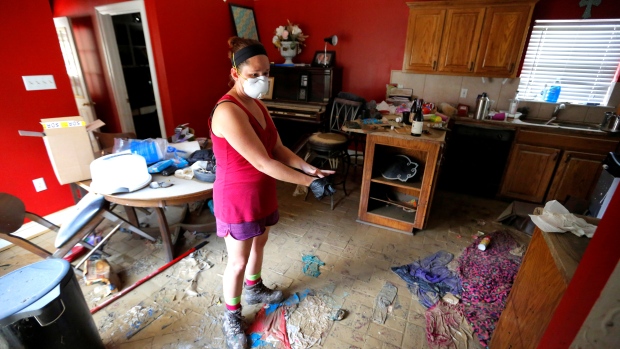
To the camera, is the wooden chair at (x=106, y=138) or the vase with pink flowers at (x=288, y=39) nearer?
the wooden chair at (x=106, y=138)

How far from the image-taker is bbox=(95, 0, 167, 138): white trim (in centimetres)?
321

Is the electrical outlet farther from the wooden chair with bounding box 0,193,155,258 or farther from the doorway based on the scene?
the doorway

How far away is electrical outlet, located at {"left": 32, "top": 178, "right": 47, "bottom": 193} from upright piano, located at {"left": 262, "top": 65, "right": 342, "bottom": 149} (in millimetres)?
2452

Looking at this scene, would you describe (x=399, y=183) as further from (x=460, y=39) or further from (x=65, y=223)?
(x=65, y=223)

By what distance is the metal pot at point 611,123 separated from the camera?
2.64 meters

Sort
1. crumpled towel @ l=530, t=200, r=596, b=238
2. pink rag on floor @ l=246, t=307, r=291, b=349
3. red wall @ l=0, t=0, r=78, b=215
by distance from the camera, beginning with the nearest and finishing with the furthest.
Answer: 1. crumpled towel @ l=530, t=200, r=596, b=238
2. pink rag on floor @ l=246, t=307, r=291, b=349
3. red wall @ l=0, t=0, r=78, b=215

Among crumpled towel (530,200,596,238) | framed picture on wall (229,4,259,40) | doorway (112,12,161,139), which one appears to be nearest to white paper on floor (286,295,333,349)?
crumpled towel (530,200,596,238)

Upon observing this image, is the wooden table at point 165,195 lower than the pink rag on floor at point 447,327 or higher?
higher

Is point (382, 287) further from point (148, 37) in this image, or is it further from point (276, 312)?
point (148, 37)

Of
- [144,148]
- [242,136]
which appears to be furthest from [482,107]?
[144,148]

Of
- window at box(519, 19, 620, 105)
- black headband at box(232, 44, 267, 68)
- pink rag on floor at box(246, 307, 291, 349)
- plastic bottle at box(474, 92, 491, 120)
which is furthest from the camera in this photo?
plastic bottle at box(474, 92, 491, 120)

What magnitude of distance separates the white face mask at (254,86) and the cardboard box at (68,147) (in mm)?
1756

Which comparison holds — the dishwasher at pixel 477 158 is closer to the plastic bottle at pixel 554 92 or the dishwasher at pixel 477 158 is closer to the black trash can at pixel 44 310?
the plastic bottle at pixel 554 92

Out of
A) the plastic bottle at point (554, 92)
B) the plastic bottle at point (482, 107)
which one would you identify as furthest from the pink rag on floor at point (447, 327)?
the plastic bottle at point (554, 92)
